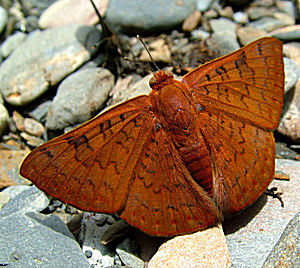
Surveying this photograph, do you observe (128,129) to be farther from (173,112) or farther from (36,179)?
(36,179)

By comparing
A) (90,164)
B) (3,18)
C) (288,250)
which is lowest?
(288,250)

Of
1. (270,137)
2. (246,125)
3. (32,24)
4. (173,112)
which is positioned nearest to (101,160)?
(173,112)

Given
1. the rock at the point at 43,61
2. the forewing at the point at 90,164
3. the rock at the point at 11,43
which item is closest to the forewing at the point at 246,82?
the forewing at the point at 90,164

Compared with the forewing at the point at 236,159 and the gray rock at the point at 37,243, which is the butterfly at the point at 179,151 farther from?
the gray rock at the point at 37,243

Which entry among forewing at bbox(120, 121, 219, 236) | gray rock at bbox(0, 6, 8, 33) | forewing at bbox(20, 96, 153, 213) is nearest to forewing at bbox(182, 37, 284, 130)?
forewing at bbox(120, 121, 219, 236)

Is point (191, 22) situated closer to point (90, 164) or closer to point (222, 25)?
point (222, 25)

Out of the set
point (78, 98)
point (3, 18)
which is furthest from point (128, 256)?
point (3, 18)
